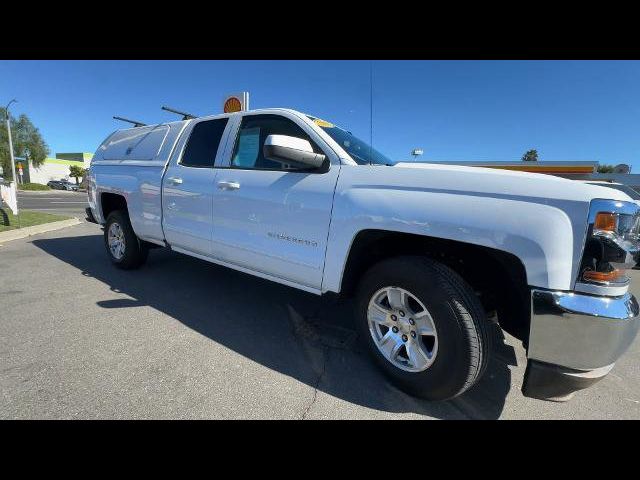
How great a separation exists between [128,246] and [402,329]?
405 cm

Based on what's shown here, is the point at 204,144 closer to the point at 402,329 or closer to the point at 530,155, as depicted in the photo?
the point at 402,329

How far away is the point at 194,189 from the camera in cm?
352

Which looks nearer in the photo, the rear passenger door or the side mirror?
the side mirror

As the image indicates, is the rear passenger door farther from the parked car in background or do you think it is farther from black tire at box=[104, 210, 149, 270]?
the parked car in background

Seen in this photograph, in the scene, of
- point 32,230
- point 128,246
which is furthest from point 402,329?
point 32,230

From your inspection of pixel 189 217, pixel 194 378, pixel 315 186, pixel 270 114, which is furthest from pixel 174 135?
pixel 194 378

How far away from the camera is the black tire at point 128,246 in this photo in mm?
4641

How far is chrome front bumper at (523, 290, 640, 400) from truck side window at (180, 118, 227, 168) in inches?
122

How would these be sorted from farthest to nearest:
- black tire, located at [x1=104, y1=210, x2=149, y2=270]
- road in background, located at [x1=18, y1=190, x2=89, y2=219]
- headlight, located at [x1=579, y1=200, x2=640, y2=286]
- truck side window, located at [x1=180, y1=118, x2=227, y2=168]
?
road in background, located at [x1=18, y1=190, x2=89, y2=219]
black tire, located at [x1=104, y1=210, x2=149, y2=270]
truck side window, located at [x1=180, y1=118, x2=227, y2=168]
headlight, located at [x1=579, y1=200, x2=640, y2=286]

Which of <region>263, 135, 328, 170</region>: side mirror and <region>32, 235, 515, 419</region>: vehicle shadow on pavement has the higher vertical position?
<region>263, 135, 328, 170</region>: side mirror

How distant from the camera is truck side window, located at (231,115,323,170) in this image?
117 inches

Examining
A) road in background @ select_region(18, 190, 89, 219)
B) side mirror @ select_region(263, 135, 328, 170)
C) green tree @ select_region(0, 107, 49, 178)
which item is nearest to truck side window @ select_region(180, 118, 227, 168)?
side mirror @ select_region(263, 135, 328, 170)
